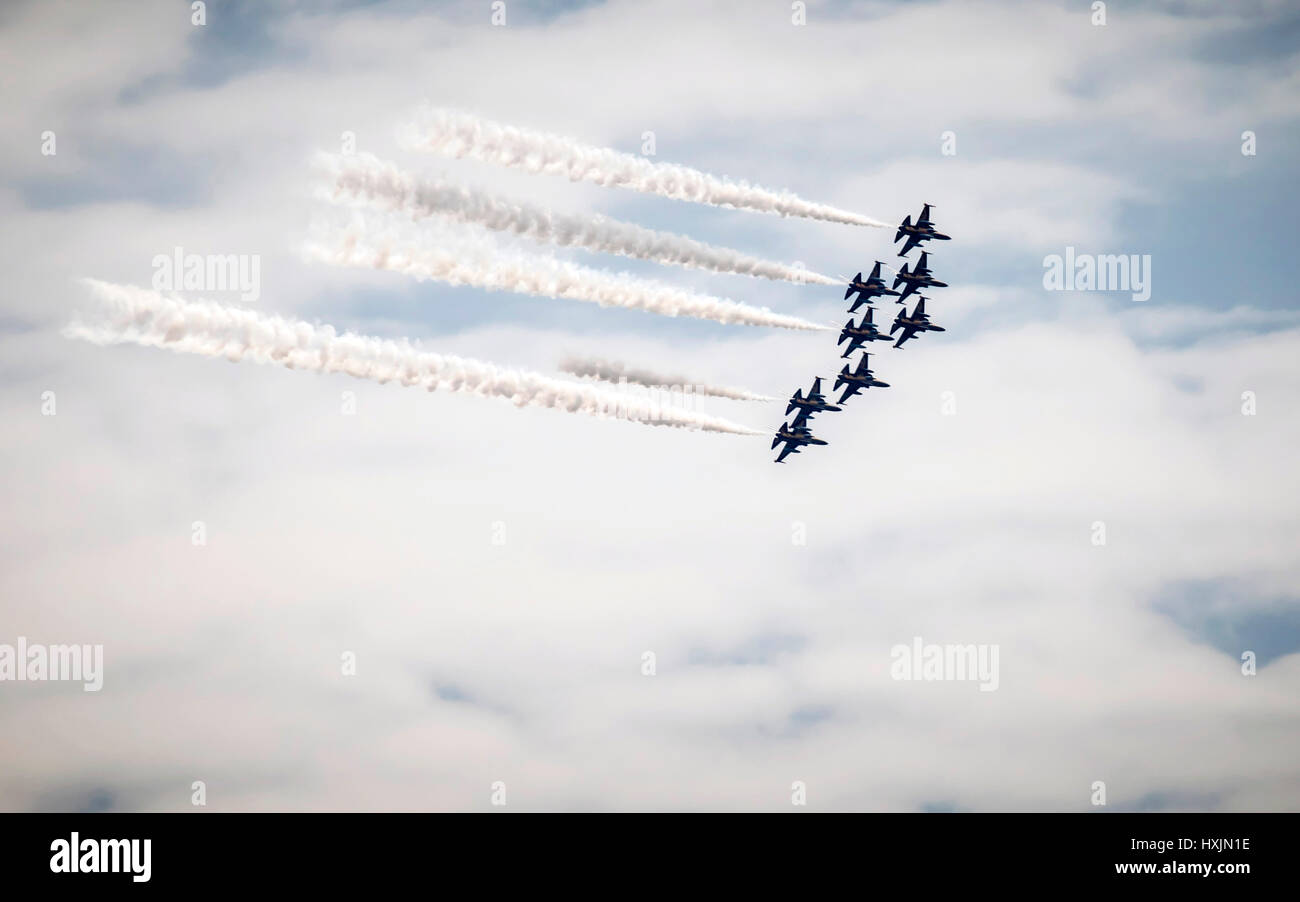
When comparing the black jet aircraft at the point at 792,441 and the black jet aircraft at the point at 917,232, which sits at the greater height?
the black jet aircraft at the point at 917,232

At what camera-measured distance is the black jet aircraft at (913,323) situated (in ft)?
374

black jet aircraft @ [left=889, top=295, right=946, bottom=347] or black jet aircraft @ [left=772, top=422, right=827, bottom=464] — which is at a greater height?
black jet aircraft @ [left=889, top=295, right=946, bottom=347]

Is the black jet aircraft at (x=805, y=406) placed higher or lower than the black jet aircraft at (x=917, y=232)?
lower

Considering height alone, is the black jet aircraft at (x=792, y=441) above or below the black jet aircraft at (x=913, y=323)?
below

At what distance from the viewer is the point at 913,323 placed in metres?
114

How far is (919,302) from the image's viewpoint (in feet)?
375

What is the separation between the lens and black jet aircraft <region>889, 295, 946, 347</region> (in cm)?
11388

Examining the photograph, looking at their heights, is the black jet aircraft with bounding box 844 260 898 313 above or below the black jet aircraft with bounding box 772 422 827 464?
above
